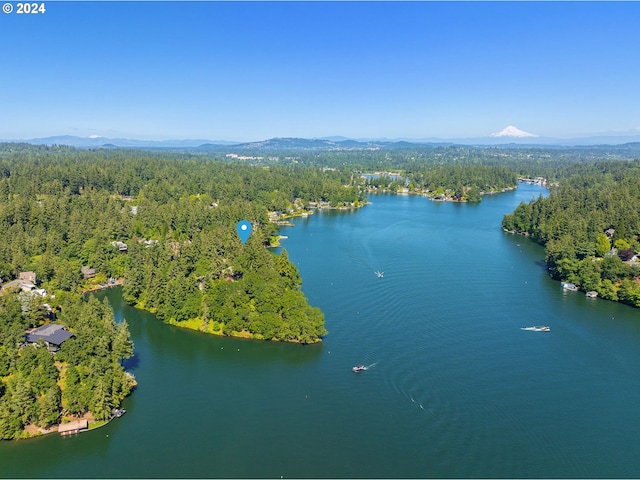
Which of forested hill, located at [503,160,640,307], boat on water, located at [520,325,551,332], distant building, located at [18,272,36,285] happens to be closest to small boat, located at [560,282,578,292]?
forested hill, located at [503,160,640,307]

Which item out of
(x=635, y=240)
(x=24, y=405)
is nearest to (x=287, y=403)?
(x=24, y=405)

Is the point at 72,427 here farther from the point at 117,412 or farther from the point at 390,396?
the point at 390,396

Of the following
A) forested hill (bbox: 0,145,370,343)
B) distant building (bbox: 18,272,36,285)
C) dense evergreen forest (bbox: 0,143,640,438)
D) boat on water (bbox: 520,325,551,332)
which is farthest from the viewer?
distant building (bbox: 18,272,36,285)

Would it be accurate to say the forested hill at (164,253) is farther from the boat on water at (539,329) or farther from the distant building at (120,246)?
the boat on water at (539,329)

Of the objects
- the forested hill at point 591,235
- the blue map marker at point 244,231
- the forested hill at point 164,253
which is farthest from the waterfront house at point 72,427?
the forested hill at point 591,235

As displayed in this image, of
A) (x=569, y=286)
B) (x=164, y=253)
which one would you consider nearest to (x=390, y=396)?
(x=164, y=253)

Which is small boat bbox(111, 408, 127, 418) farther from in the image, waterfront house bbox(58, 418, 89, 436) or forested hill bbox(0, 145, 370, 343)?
forested hill bbox(0, 145, 370, 343)
